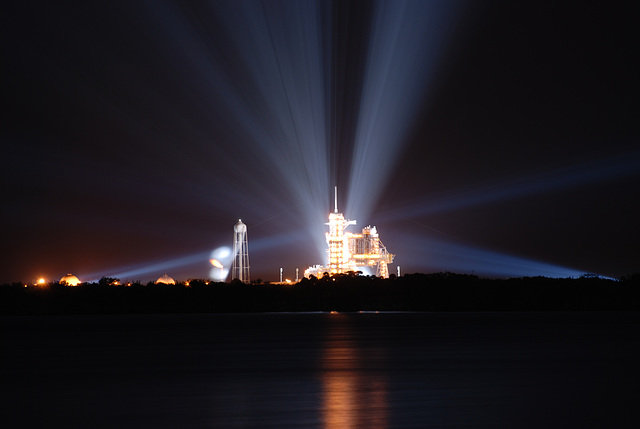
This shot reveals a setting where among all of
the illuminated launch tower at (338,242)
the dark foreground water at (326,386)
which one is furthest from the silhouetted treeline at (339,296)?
the dark foreground water at (326,386)

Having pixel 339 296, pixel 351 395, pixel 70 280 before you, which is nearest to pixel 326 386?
pixel 351 395

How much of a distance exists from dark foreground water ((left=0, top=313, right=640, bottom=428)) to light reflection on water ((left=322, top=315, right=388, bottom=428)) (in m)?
0.04

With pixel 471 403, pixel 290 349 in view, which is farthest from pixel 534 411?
pixel 290 349

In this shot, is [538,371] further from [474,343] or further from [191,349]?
[191,349]

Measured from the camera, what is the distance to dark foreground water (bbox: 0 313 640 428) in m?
19.4

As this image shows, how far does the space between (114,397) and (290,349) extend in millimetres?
21810

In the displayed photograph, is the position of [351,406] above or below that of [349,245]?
below

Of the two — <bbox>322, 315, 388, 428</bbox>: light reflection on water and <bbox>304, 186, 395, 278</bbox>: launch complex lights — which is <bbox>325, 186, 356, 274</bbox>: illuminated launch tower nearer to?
<bbox>304, 186, 395, 278</bbox>: launch complex lights

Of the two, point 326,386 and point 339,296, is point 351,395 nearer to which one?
point 326,386

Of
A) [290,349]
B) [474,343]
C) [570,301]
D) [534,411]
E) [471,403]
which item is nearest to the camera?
[534,411]

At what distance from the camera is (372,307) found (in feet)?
463

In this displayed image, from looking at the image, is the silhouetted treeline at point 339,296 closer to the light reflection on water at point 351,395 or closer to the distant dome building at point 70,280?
the distant dome building at point 70,280

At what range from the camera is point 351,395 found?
24016 millimetres

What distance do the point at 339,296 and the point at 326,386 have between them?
114854 mm
